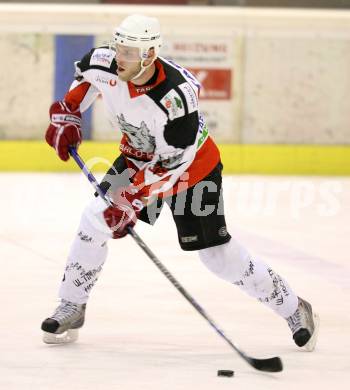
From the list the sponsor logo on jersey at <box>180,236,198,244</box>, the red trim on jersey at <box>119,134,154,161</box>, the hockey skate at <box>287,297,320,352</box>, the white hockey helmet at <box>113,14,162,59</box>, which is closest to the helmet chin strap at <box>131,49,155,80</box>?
the white hockey helmet at <box>113,14,162,59</box>

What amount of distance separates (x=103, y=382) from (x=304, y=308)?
2.90 ft

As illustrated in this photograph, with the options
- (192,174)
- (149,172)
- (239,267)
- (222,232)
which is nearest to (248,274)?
(239,267)

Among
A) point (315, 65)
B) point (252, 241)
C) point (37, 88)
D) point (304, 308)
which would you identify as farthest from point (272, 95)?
point (304, 308)

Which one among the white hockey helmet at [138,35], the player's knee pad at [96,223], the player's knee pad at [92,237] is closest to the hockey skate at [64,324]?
the player's knee pad at [92,237]

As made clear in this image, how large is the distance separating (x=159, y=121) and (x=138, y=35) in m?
0.28

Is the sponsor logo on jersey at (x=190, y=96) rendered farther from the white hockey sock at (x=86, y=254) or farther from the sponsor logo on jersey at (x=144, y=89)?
the white hockey sock at (x=86, y=254)

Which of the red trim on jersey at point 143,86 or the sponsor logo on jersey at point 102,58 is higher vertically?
the sponsor logo on jersey at point 102,58

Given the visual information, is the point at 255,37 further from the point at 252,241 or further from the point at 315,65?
the point at 252,241

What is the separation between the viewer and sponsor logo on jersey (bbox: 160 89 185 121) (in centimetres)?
383

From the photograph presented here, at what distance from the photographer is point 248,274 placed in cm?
403

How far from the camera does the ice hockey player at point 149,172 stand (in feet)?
12.6

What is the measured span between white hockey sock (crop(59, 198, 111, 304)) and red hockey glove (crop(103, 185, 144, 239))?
5cm

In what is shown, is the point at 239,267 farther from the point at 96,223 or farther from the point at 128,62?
the point at 128,62

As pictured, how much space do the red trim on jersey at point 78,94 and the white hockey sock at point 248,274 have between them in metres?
0.67
